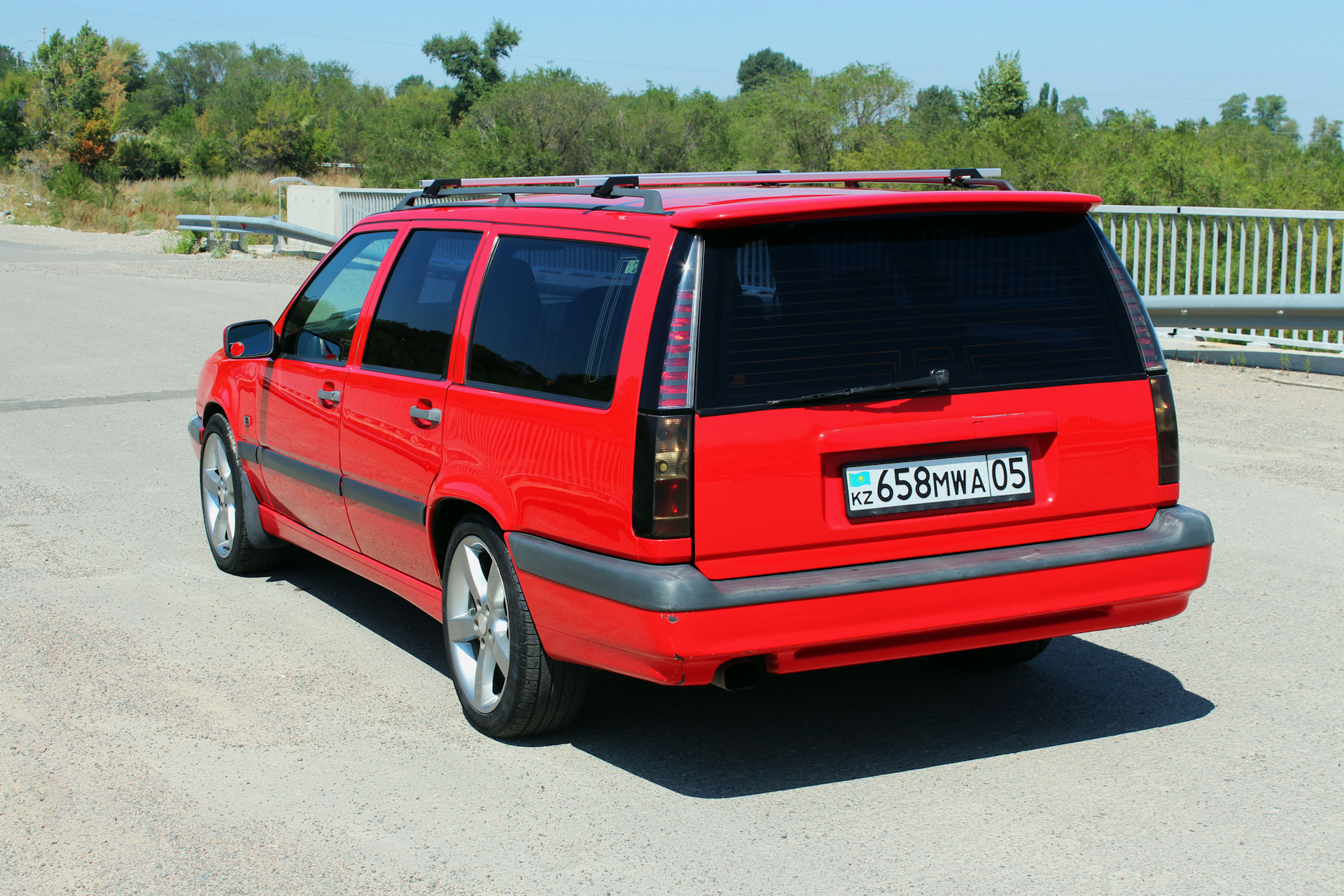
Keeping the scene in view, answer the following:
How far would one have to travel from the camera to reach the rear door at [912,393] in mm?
3561

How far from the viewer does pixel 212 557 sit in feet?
21.7

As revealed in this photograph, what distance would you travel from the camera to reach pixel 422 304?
4.71 m

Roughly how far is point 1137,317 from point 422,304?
238 cm

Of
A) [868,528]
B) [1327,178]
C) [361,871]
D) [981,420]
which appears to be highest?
[1327,178]

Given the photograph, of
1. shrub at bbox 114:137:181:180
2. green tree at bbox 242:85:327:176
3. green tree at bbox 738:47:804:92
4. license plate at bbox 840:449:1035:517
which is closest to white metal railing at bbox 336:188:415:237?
license plate at bbox 840:449:1035:517

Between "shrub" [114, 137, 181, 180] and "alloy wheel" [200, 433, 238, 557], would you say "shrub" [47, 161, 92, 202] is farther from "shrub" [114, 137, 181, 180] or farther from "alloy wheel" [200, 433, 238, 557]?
"alloy wheel" [200, 433, 238, 557]

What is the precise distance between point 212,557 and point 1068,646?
4.06 m

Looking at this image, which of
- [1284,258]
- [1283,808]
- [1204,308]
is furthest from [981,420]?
[1284,258]

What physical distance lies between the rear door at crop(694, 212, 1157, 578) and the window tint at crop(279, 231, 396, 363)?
2.05 m

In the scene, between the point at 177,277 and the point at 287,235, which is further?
the point at 287,235

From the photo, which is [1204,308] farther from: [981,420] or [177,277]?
[177,277]

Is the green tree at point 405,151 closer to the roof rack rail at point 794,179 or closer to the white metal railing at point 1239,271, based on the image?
the white metal railing at point 1239,271

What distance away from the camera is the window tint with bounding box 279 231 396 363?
5180mm

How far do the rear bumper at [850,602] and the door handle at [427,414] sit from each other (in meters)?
0.61
